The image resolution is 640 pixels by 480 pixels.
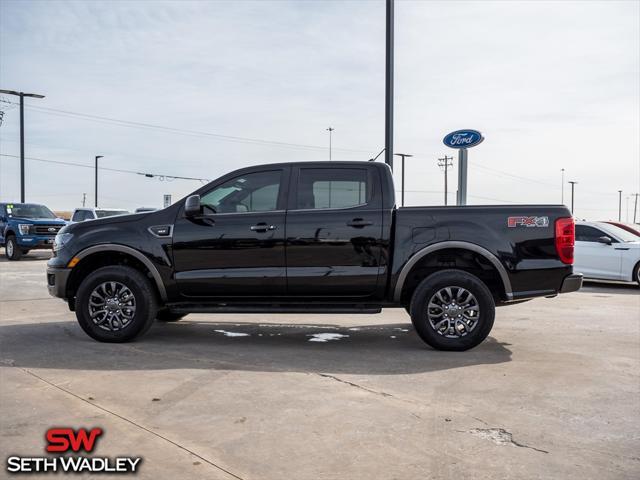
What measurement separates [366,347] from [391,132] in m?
6.58

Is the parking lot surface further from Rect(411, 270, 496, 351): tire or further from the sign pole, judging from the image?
the sign pole

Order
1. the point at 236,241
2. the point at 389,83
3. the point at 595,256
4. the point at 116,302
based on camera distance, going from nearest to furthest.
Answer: the point at 236,241 < the point at 116,302 < the point at 389,83 < the point at 595,256

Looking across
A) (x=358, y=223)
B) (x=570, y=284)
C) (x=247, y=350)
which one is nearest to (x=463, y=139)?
(x=570, y=284)

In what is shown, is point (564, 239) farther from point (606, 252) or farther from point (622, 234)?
point (622, 234)

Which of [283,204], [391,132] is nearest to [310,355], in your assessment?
[283,204]

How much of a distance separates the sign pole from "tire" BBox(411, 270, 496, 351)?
17.7 ft

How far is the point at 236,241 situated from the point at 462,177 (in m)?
6.89

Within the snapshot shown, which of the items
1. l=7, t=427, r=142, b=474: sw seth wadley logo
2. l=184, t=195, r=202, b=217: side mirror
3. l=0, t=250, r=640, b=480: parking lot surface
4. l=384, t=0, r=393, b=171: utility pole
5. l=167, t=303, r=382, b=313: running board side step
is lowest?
l=7, t=427, r=142, b=474: sw seth wadley logo

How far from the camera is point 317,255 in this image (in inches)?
271

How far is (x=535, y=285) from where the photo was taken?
22.3 ft

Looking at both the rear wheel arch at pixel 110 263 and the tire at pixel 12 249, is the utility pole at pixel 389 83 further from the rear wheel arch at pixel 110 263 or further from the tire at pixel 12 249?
the tire at pixel 12 249

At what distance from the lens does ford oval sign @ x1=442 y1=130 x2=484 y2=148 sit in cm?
1282

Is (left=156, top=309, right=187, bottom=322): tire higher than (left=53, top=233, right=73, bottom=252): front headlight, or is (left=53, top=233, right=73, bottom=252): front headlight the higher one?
(left=53, top=233, right=73, bottom=252): front headlight

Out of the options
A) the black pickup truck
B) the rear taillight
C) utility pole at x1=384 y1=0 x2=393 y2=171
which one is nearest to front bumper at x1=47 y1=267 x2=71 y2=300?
the black pickup truck
